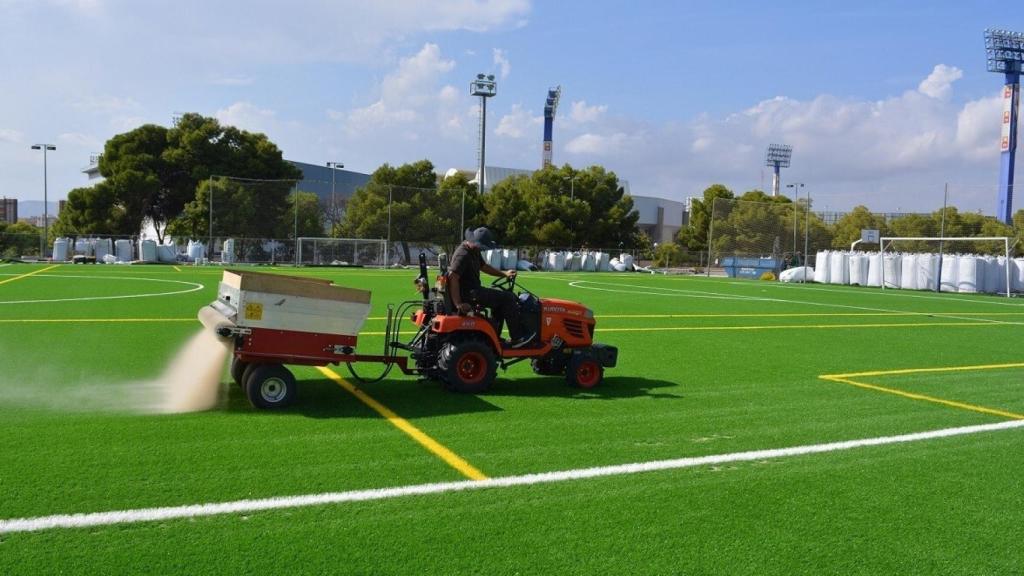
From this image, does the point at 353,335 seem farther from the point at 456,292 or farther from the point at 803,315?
the point at 803,315

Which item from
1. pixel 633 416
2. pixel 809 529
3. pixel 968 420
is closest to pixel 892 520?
pixel 809 529

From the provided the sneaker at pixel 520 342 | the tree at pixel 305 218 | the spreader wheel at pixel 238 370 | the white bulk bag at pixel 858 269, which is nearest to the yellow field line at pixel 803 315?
the sneaker at pixel 520 342

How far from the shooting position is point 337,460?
5441 mm

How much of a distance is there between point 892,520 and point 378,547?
290 cm

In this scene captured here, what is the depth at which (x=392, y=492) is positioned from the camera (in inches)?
189

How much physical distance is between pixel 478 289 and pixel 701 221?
211 feet

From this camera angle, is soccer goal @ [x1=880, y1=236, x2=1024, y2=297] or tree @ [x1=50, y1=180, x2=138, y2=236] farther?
tree @ [x1=50, y1=180, x2=138, y2=236]

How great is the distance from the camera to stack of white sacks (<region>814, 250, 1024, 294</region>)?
32375 mm

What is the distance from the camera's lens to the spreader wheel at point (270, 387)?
22.7 feet

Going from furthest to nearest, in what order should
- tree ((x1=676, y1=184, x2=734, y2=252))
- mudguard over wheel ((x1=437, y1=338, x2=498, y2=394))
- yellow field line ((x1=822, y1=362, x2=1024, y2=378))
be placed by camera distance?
tree ((x1=676, y1=184, x2=734, y2=252)) < yellow field line ((x1=822, y1=362, x2=1024, y2=378)) < mudguard over wheel ((x1=437, y1=338, x2=498, y2=394))

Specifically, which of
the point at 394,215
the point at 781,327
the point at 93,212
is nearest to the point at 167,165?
the point at 93,212

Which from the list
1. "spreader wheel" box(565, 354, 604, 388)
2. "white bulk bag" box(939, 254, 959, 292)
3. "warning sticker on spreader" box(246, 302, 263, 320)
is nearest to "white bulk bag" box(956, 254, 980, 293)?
"white bulk bag" box(939, 254, 959, 292)

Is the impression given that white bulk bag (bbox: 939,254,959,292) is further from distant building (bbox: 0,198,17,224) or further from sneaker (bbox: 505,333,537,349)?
distant building (bbox: 0,198,17,224)

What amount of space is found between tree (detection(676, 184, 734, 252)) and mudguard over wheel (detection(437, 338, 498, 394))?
195ft
